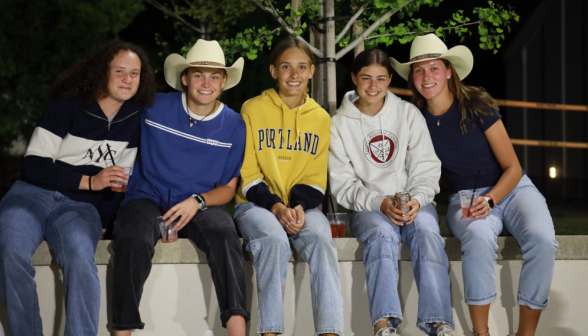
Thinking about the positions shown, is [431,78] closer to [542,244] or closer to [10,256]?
[542,244]

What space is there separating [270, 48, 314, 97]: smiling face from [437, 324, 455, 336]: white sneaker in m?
1.72

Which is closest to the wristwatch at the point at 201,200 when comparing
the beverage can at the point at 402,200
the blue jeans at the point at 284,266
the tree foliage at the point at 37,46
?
the blue jeans at the point at 284,266

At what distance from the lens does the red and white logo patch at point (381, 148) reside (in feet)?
13.4

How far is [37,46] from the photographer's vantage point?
1148 cm

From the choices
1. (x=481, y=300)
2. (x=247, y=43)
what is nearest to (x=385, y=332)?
(x=481, y=300)

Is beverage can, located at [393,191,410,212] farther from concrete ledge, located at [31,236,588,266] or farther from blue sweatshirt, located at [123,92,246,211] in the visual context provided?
blue sweatshirt, located at [123,92,246,211]

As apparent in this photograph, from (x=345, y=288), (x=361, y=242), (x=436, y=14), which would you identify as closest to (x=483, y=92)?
(x=361, y=242)

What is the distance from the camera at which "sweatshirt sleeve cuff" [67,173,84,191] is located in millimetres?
3654

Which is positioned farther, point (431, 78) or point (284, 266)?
point (431, 78)

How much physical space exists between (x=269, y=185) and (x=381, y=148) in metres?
0.78

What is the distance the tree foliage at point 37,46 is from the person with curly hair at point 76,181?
8.32 meters

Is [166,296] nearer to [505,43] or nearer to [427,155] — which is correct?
[427,155]

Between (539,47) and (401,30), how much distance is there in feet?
46.0

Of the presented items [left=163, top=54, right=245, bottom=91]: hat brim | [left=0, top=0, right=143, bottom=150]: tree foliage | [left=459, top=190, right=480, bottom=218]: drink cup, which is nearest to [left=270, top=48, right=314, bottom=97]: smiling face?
[left=163, top=54, right=245, bottom=91]: hat brim
